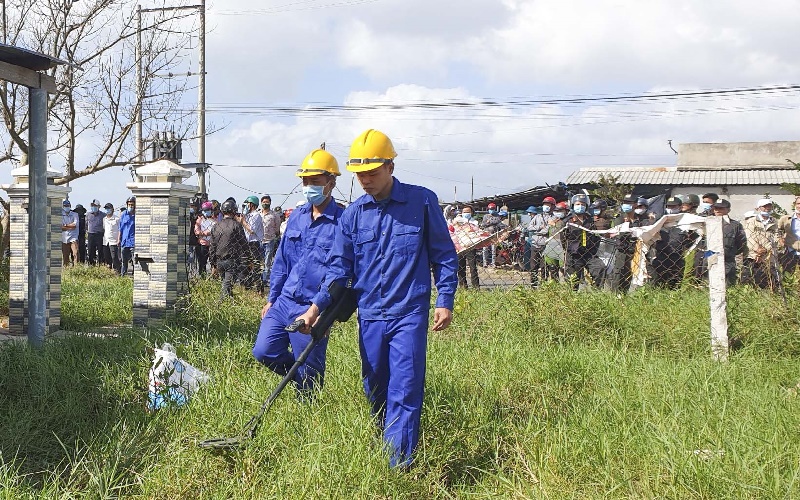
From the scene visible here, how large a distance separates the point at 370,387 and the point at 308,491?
2.95 ft

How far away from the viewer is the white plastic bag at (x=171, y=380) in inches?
219

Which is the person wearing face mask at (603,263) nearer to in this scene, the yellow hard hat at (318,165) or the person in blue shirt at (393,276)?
the yellow hard hat at (318,165)

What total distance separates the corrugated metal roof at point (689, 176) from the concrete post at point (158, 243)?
56.7 ft

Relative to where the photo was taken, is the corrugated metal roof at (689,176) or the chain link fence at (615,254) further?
the corrugated metal roof at (689,176)

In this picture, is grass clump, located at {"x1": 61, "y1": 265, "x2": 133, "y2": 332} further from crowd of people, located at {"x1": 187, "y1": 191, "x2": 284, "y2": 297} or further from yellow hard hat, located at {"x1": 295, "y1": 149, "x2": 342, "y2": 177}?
yellow hard hat, located at {"x1": 295, "y1": 149, "x2": 342, "y2": 177}

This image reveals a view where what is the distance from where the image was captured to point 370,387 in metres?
4.88

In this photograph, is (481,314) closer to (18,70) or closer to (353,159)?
(353,159)

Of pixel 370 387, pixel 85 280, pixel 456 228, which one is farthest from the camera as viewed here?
pixel 85 280

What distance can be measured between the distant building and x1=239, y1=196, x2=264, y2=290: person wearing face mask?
404 inches

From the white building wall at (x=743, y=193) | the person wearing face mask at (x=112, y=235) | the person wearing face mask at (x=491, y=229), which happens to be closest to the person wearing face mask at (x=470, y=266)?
the person wearing face mask at (x=491, y=229)

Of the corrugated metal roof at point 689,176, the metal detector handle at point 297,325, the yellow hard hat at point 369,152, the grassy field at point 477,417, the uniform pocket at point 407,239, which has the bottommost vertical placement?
the grassy field at point 477,417

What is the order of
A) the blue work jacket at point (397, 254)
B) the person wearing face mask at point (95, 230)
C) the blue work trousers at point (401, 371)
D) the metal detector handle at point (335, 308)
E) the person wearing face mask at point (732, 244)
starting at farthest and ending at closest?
the person wearing face mask at point (95, 230)
the person wearing face mask at point (732, 244)
the metal detector handle at point (335, 308)
the blue work jacket at point (397, 254)
the blue work trousers at point (401, 371)

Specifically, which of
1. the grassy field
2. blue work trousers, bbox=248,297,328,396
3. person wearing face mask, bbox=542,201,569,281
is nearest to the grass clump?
the grassy field

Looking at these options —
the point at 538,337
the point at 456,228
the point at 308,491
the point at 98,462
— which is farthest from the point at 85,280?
the point at 308,491
